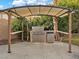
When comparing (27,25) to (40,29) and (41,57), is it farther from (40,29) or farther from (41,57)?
(41,57)

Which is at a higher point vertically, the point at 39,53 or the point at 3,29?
the point at 3,29

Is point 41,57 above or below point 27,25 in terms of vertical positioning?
below

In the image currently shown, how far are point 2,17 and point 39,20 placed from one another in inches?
173

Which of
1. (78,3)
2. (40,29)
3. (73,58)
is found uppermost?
(78,3)

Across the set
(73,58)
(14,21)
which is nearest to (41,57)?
(73,58)

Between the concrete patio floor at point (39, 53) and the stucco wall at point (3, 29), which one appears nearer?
the concrete patio floor at point (39, 53)

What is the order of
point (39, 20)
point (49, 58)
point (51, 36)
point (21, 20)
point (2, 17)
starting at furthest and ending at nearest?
point (39, 20) < point (21, 20) < point (2, 17) < point (51, 36) < point (49, 58)

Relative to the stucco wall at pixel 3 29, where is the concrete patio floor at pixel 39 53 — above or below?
below

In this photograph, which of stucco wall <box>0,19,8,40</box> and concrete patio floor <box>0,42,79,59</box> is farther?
stucco wall <box>0,19,8,40</box>

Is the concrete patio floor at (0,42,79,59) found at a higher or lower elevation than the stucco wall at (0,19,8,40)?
lower

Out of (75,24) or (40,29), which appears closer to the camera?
(40,29)

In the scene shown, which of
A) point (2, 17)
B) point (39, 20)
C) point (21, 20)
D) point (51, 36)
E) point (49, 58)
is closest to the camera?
point (49, 58)

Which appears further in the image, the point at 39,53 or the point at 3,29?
→ the point at 3,29

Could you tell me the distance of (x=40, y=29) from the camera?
17078 mm
